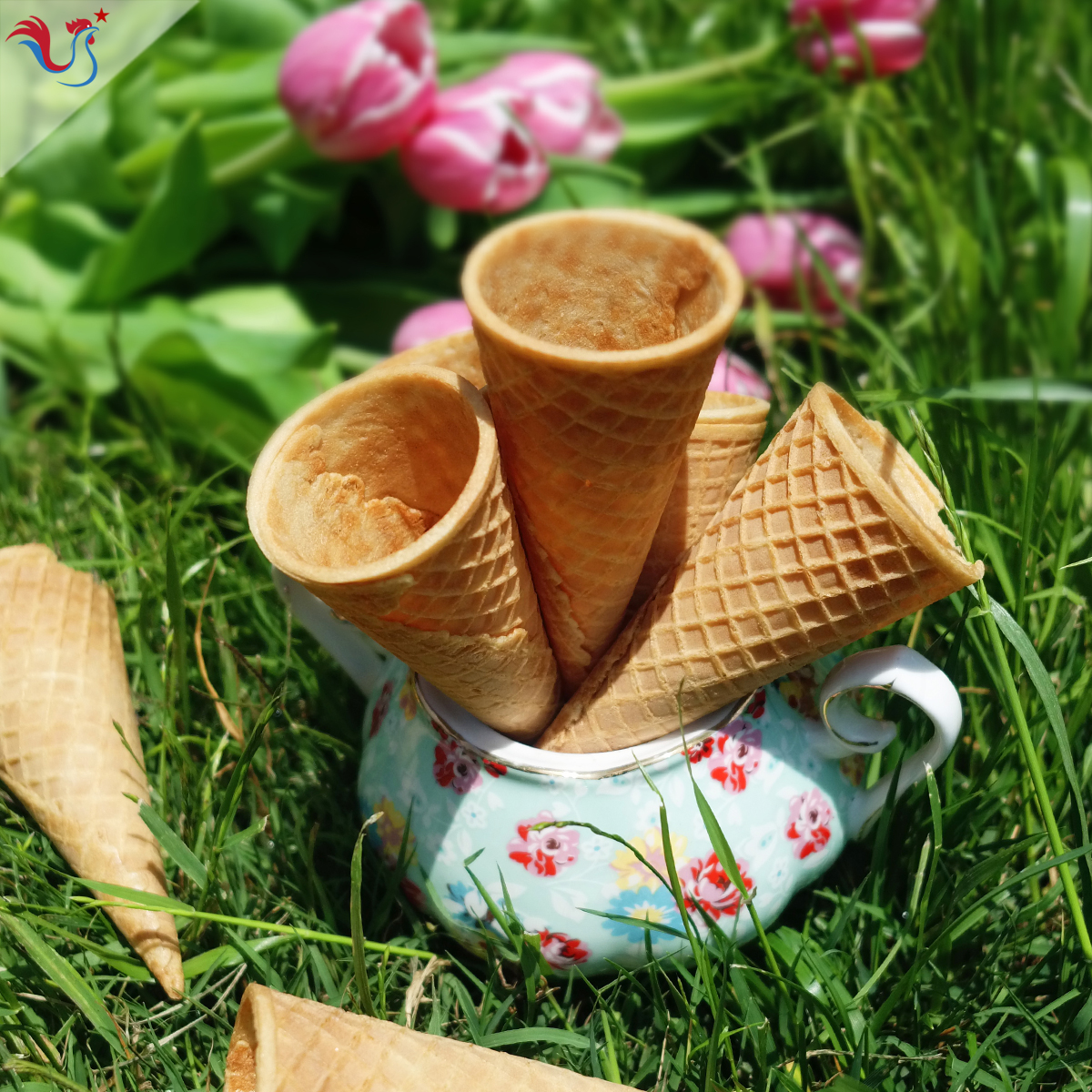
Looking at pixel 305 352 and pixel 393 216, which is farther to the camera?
pixel 393 216

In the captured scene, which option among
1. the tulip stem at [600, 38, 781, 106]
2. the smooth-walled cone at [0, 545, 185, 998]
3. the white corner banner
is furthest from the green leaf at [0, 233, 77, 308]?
the tulip stem at [600, 38, 781, 106]

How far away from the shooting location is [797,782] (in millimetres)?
711

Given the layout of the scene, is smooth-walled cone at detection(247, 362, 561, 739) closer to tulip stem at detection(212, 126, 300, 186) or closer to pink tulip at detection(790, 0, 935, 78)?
tulip stem at detection(212, 126, 300, 186)

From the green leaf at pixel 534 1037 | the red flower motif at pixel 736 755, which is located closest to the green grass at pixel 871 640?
the green leaf at pixel 534 1037

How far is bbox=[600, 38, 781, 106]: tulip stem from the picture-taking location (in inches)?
56.7

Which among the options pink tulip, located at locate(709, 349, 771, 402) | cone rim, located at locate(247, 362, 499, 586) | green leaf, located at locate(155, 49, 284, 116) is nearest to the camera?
cone rim, located at locate(247, 362, 499, 586)

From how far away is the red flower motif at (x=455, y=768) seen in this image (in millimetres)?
694

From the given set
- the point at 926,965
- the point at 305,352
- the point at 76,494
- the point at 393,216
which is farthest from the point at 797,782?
the point at 393,216

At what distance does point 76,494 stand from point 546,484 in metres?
0.77

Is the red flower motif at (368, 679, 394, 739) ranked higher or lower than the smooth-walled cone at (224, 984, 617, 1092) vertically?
higher

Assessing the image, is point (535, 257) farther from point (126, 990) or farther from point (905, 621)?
point (126, 990)

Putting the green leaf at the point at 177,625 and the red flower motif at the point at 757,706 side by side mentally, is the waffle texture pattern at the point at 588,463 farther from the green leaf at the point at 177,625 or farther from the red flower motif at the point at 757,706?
the green leaf at the point at 177,625

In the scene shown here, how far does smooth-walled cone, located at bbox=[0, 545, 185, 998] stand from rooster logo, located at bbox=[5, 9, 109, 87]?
1.74 feet

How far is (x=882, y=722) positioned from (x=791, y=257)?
83 centimetres
